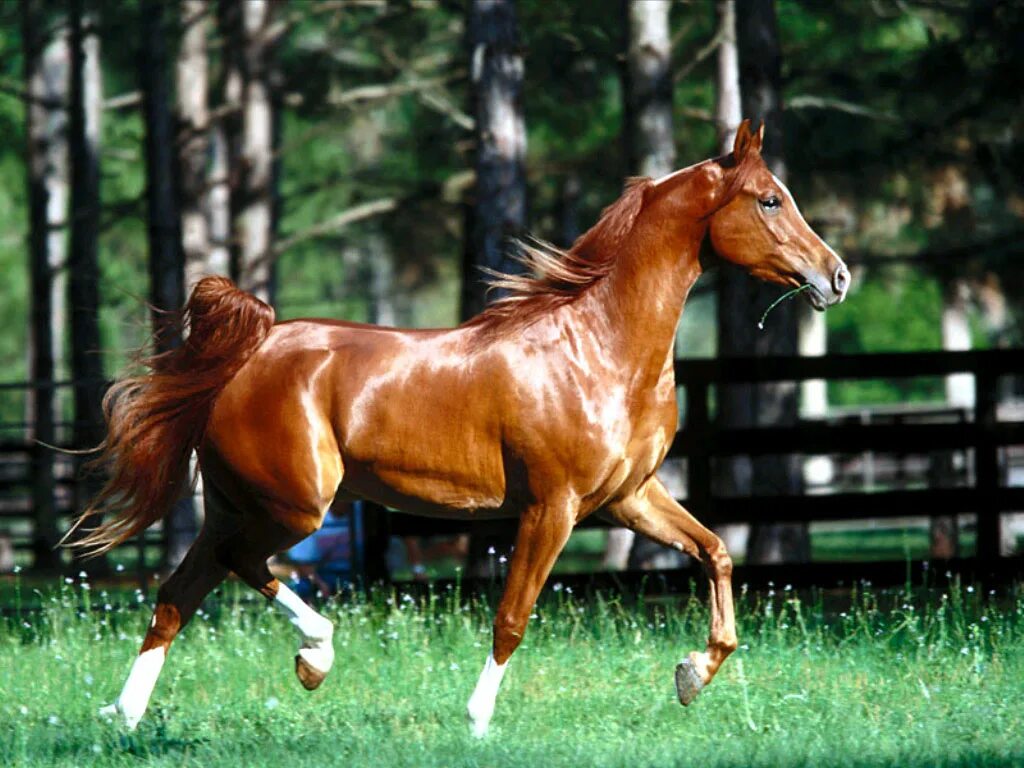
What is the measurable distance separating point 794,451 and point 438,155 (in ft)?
41.0

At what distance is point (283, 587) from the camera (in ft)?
21.6

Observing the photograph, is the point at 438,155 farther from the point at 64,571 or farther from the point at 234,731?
the point at 234,731

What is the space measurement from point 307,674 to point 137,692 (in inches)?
27.3

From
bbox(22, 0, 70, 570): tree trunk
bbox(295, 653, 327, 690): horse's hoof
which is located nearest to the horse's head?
bbox(295, 653, 327, 690): horse's hoof

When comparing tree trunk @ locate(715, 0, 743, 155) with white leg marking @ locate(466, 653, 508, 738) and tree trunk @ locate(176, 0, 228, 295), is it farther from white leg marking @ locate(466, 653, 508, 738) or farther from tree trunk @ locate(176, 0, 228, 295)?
white leg marking @ locate(466, 653, 508, 738)

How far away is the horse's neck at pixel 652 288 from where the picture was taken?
20.8 ft

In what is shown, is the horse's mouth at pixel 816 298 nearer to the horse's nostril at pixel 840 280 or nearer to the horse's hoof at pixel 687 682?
the horse's nostril at pixel 840 280

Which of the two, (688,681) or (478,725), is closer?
(478,725)

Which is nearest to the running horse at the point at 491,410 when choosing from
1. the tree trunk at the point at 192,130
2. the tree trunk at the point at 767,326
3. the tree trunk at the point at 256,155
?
the tree trunk at the point at 767,326

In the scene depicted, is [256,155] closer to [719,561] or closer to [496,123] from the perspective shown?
[496,123]

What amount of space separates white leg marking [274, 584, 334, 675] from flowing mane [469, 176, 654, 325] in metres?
1.41

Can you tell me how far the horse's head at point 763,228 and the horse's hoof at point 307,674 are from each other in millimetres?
2434

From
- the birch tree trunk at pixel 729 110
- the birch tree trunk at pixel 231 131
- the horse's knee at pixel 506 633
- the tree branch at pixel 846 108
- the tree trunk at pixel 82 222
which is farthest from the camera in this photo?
the birch tree trunk at pixel 231 131

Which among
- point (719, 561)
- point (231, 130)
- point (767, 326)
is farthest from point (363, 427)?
point (231, 130)
